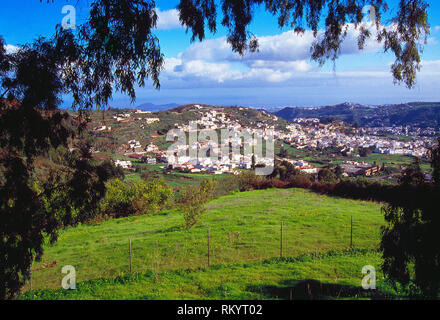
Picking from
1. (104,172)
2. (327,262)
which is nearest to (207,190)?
(327,262)

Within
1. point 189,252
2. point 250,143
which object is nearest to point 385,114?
point 250,143

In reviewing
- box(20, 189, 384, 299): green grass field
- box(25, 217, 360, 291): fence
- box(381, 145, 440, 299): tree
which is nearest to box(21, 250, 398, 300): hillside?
box(20, 189, 384, 299): green grass field

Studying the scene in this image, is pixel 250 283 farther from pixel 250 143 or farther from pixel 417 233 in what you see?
pixel 250 143

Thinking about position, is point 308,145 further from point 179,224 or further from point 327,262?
point 327,262

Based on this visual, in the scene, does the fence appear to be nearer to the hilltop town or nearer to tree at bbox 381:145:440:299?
tree at bbox 381:145:440:299

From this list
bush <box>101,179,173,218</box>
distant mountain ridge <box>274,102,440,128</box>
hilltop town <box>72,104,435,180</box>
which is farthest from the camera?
distant mountain ridge <box>274,102,440,128</box>

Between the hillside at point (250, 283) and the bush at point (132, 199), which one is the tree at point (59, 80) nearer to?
the hillside at point (250, 283)

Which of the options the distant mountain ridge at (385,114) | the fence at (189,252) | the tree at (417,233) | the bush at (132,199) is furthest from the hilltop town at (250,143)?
the tree at (417,233)
